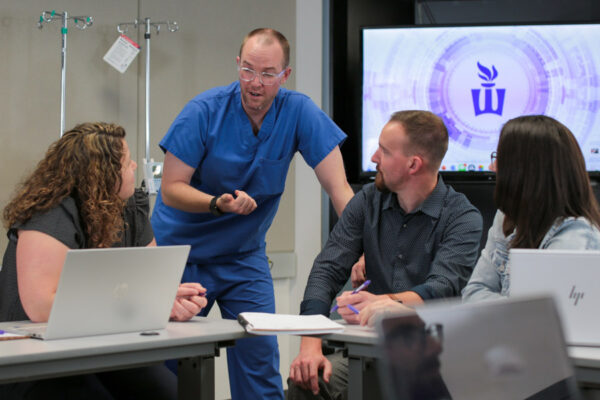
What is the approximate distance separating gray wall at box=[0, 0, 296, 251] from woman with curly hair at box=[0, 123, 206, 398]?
1014 millimetres

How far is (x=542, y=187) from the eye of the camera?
178cm

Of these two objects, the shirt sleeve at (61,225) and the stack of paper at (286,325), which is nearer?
the stack of paper at (286,325)

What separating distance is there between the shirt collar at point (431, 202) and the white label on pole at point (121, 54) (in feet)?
4.65

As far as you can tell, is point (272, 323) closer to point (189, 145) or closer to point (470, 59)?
point (189, 145)

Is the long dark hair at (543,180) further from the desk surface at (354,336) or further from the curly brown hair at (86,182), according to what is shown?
the curly brown hair at (86,182)

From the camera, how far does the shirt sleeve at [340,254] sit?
7.46 ft

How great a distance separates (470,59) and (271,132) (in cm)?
142

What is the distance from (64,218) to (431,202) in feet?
3.63

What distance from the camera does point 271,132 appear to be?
2592 mm

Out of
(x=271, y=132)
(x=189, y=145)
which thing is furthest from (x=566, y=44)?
(x=189, y=145)

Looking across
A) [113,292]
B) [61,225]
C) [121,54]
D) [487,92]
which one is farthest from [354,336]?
[487,92]

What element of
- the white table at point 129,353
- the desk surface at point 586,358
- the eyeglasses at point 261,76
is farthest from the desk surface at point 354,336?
the eyeglasses at point 261,76

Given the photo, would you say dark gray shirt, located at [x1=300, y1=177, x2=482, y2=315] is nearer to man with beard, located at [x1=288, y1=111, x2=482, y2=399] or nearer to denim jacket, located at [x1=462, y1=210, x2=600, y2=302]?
man with beard, located at [x1=288, y1=111, x2=482, y2=399]

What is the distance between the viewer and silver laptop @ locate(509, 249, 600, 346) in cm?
144
